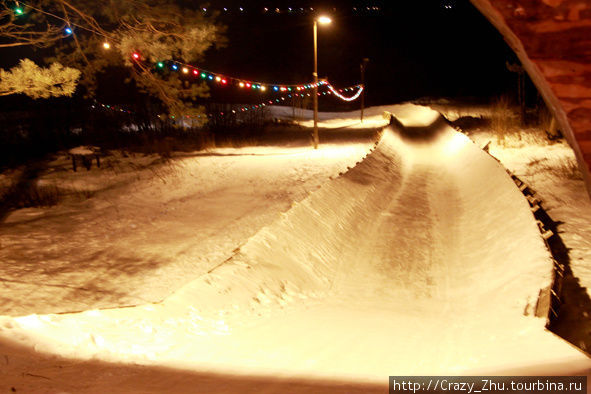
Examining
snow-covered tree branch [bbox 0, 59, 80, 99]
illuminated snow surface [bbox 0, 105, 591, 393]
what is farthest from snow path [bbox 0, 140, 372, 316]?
snow-covered tree branch [bbox 0, 59, 80, 99]

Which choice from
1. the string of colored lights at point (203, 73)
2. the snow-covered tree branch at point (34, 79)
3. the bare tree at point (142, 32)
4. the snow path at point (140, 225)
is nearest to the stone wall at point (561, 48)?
the snow path at point (140, 225)

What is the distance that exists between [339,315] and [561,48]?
355cm

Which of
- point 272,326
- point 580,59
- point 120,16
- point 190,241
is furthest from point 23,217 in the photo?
point 580,59

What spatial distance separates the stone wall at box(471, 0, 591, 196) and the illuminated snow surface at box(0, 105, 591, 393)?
1800 mm

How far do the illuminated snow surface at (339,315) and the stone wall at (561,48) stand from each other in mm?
1800

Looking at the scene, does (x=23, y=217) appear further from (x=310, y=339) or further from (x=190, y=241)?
(x=310, y=339)

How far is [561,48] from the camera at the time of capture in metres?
3.15

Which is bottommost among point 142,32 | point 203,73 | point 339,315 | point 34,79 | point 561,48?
point 339,315

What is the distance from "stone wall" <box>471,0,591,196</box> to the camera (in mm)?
3099

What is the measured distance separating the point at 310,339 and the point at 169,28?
891cm

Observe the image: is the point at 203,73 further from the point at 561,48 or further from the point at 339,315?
the point at 561,48

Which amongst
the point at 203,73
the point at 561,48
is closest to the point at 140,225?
the point at 203,73

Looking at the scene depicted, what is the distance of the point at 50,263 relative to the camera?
7.23 metres

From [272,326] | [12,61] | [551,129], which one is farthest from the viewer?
[12,61]
